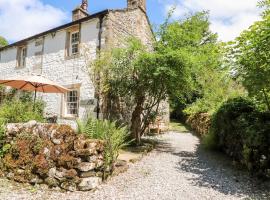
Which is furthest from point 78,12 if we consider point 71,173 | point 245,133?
point 245,133

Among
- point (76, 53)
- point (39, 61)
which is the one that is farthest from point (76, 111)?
point (39, 61)

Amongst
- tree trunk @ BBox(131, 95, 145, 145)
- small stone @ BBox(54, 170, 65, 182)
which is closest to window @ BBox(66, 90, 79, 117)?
tree trunk @ BBox(131, 95, 145, 145)

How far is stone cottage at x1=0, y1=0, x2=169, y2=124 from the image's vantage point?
45.7 feet

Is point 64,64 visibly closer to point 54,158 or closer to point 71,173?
point 54,158

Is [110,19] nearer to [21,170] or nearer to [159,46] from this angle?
[159,46]

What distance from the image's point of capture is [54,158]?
7094 mm

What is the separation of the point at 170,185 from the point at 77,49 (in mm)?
10483

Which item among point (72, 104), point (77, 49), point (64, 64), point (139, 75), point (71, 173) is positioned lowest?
point (71, 173)

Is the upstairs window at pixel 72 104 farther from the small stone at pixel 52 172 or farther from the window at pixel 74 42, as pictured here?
the small stone at pixel 52 172

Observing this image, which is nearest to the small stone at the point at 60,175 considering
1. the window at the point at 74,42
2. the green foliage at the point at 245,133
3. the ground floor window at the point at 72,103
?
the green foliage at the point at 245,133

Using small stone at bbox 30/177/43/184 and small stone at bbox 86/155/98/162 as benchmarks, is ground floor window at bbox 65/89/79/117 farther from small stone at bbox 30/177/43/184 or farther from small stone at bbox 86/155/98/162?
small stone at bbox 86/155/98/162

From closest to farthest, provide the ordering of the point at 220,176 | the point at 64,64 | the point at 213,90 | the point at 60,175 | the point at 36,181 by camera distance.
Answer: the point at 60,175
the point at 36,181
the point at 220,176
the point at 64,64
the point at 213,90

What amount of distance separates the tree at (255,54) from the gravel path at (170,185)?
8.12 ft

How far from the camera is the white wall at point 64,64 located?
14.1 metres
